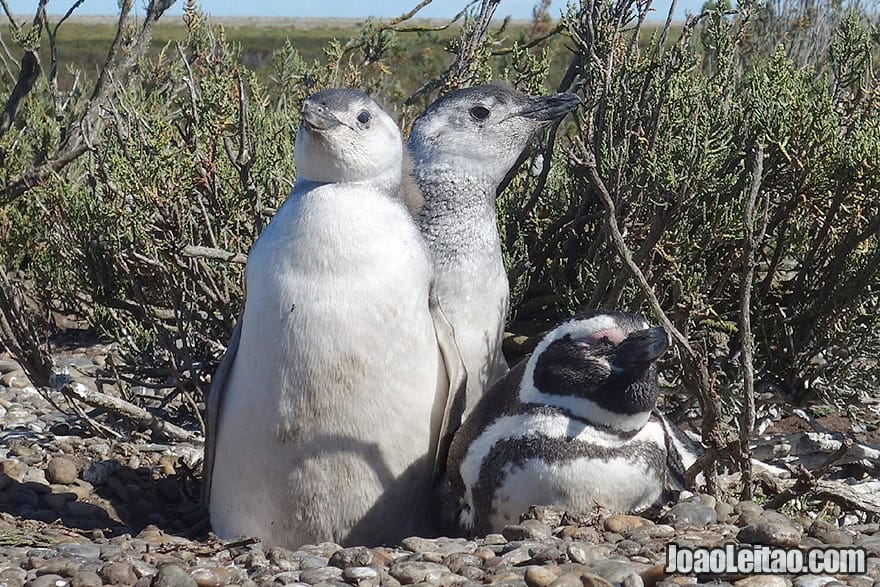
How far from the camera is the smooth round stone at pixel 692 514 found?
9.95 ft

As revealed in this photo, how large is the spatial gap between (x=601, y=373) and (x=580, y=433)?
0.18m

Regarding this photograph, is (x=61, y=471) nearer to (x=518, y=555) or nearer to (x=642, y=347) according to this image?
(x=518, y=555)

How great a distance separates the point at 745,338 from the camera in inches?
130

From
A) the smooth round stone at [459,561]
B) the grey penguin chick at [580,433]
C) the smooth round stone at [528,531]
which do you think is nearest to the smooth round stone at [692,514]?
the grey penguin chick at [580,433]

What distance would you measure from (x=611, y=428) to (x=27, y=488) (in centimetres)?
220

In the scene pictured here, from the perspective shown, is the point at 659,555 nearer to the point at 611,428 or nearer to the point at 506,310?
the point at 611,428

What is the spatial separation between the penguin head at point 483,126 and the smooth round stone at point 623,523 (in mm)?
1274

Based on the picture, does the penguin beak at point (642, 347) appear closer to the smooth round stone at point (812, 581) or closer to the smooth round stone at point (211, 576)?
the smooth round stone at point (812, 581)

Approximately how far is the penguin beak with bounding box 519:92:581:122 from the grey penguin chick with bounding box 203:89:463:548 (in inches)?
20.8

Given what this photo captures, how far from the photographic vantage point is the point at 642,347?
308cm

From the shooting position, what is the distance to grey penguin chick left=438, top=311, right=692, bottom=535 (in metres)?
3.14

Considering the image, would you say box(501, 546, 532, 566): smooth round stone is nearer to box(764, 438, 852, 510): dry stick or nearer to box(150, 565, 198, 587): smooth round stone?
box(150, 565, 198, 587): smooth round stone

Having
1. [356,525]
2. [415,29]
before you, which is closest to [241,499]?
[356,525]

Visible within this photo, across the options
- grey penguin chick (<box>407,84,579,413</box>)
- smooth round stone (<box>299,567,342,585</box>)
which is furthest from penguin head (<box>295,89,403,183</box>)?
smooth round stone (<box>299,567,342,585</box>)
